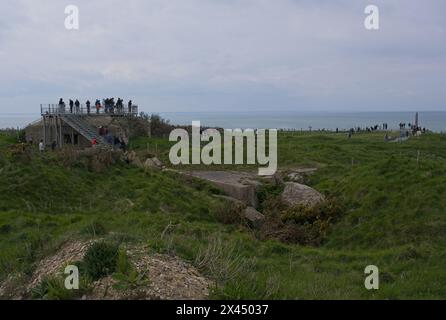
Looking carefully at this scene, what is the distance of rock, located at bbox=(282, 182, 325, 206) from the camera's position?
63.5 feet

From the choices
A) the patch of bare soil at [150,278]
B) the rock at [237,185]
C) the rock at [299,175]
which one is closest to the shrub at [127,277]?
the patch of bare soil at [150,278]

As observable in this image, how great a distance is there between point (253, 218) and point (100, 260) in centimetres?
1030

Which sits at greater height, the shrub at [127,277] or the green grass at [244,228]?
the shrub at [127,277]

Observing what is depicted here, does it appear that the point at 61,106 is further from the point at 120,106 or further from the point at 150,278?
the point at 150,278

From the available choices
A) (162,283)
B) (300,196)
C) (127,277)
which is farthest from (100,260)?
(300,196)

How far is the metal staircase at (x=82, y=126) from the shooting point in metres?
31.0

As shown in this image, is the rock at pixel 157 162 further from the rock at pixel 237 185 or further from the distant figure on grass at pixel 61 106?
the distant figure on grass at pixel 61 106

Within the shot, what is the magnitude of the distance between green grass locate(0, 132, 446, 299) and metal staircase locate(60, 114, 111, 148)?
935 cm

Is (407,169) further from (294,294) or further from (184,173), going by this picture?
(294,294)

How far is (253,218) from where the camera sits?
18000 mm

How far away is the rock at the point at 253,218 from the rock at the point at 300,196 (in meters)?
1.85
